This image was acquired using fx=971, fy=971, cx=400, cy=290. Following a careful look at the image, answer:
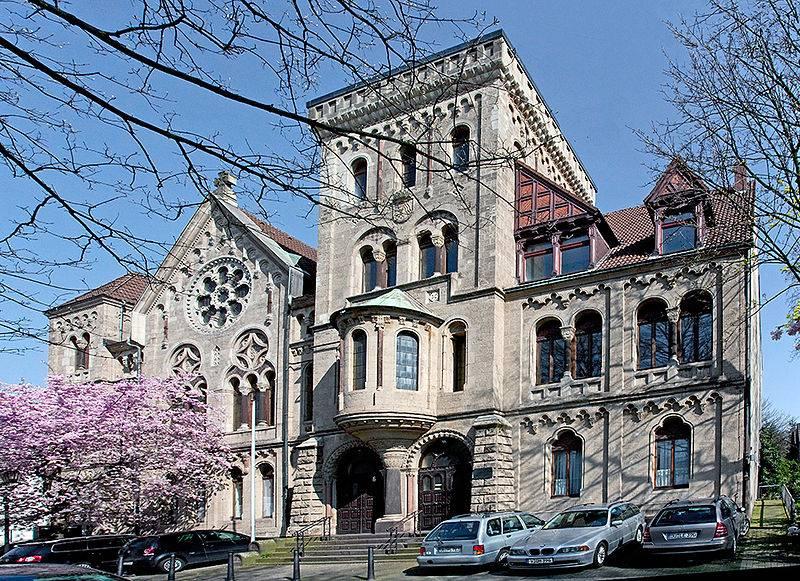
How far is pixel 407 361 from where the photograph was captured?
113 feet

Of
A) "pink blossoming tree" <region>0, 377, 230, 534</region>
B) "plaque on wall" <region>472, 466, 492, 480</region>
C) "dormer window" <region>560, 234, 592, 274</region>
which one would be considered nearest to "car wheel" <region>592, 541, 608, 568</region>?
"plaque on wall" <region>472, 466, 492, 480</region>

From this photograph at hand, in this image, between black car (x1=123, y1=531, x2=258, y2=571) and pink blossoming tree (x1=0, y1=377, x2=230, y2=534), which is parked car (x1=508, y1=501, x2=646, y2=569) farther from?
pink blossoming tree (x1=0, y1=377, x2=230, y2=534)

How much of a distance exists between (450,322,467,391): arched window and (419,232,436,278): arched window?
2590 mm

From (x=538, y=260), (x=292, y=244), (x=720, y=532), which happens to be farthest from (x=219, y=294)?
(x=720, y=532)

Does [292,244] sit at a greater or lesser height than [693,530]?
greater

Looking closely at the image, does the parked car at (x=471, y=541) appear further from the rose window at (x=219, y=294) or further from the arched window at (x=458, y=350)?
the rose window at (x=219, y=294)

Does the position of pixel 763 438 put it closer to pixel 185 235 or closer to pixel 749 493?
pixel 749 493

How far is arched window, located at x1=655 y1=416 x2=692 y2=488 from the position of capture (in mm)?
30141

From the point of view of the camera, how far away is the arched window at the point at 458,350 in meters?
35.0

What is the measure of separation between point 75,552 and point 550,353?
1738 cm

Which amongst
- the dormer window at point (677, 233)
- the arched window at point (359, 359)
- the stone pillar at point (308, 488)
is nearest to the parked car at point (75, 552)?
the stone pillar at point (308, 488)

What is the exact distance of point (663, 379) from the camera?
3102 cm

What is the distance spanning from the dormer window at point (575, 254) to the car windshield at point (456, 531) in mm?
12009

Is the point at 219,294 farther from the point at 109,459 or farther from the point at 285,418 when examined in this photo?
the point at 109,459
